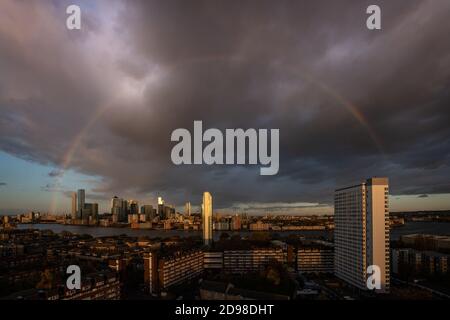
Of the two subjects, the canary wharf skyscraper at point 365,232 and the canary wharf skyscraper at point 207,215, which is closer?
the canary wharf skyscraper at point 365,232

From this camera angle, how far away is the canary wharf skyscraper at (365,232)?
7430mm

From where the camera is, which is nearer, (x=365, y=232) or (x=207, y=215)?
(x=365, y=232)

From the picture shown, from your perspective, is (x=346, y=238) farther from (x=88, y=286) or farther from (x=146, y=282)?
(x=88, y=286)

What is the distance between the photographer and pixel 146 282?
768cm

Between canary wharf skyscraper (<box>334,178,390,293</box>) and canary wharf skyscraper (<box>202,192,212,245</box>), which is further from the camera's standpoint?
canary wharf skyscraper (<box>202,192,212,245</box>)

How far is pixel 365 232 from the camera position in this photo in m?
7.75

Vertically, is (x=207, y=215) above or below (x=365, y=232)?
below

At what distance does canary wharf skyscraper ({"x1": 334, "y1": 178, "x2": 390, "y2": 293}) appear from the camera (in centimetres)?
743

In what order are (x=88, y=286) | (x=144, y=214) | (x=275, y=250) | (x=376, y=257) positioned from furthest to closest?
(x=144, y=214) → (x=275, y=250) → (x=376, y=257) → (x=88, y=286)
